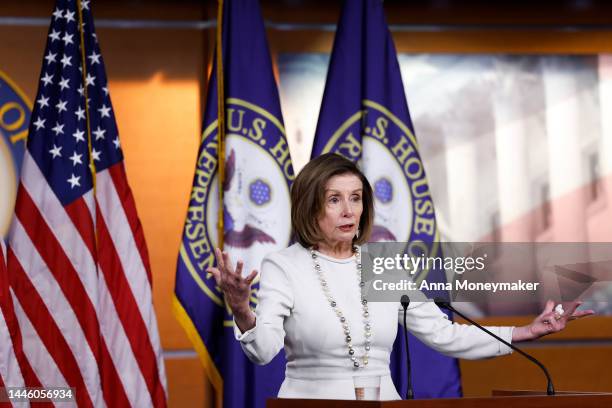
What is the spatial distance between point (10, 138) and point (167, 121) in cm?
73

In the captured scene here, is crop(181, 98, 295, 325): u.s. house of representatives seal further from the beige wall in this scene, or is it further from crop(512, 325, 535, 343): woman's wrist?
crop(512, 325, 535, 343): woman's wrist

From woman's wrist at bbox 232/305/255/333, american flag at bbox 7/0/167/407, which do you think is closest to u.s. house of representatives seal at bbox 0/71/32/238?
american flag at bbox 7/0/167/407

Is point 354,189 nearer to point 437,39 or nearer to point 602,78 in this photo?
point 437,39

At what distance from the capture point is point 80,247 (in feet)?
12.6

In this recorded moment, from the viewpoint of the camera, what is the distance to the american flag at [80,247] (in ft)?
12.4

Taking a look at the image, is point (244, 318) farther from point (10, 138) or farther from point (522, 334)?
point (10, 138)

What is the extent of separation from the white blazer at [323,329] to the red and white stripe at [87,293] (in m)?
1.34

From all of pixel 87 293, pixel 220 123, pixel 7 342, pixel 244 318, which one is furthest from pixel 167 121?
pixel 244 318

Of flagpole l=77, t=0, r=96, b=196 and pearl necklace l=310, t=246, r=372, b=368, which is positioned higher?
flagpole l=77, t=0, r=96, b=196

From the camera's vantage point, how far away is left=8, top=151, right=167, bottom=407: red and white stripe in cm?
376

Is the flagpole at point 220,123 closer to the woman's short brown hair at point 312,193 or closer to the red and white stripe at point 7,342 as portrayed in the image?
the red and white stripe at point 7,342

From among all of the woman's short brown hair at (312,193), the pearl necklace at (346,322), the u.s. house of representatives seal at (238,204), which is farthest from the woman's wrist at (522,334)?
the u.s. house of representatives seal at (238,204)

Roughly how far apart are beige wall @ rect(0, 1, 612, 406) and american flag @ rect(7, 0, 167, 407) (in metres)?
0.37

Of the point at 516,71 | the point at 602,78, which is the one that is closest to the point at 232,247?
the point at 516,71
